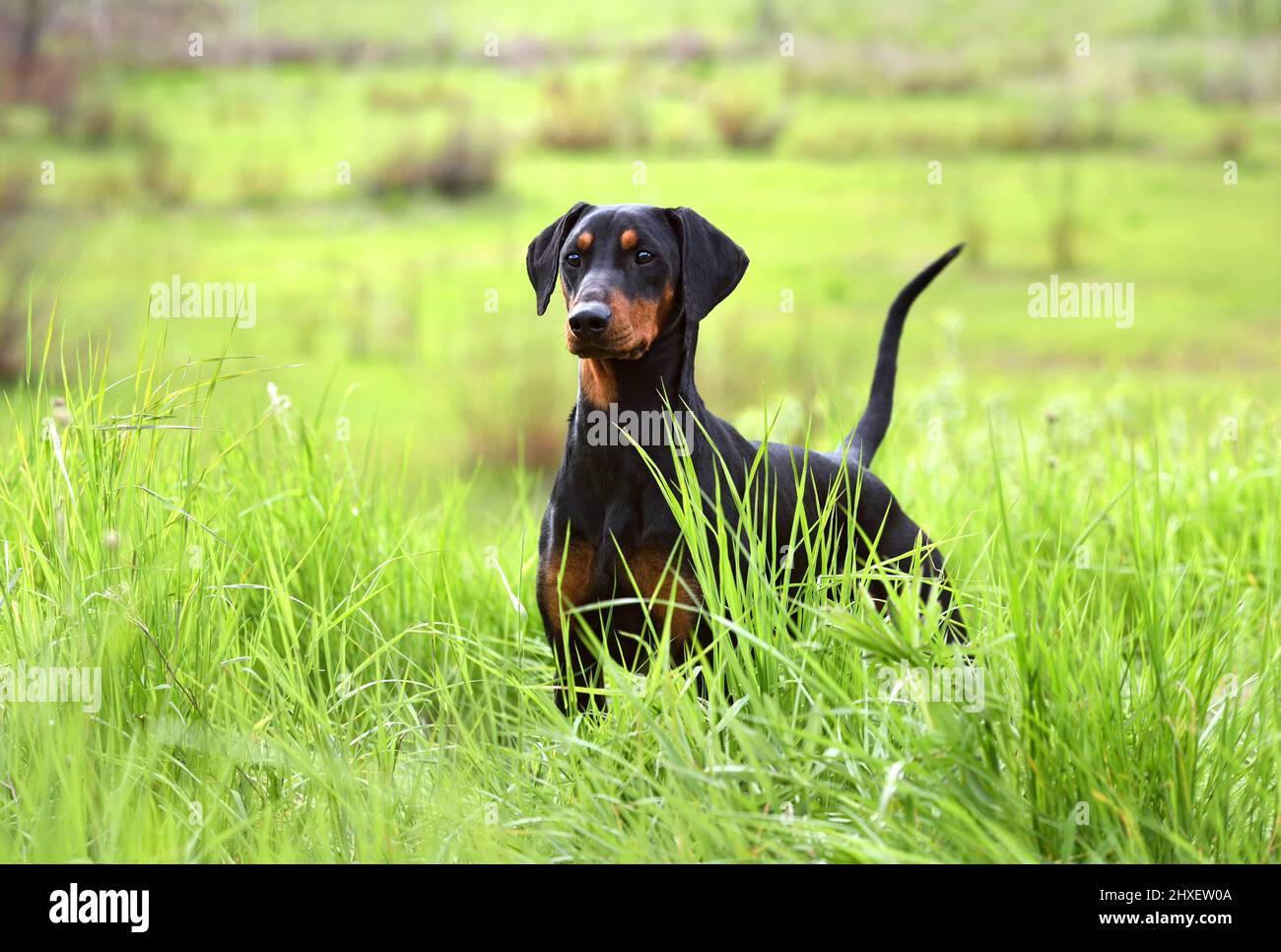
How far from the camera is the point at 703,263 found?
11.2 feet

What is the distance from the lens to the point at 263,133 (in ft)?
43.9

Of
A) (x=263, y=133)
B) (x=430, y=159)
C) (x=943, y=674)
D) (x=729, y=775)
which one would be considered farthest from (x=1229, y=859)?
(x=263, y=133)

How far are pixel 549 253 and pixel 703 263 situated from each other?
0.47 metres

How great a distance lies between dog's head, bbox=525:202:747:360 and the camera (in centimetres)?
313

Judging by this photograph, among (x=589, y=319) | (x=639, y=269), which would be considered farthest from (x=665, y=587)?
(x=639, y=269)

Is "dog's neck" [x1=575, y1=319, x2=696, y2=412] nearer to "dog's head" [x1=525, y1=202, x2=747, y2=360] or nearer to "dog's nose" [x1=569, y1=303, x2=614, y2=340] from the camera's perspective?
"dog's head" [x1=525, y1=202, x2=747, y2=360]

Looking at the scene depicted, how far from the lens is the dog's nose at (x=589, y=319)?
302 centimetres

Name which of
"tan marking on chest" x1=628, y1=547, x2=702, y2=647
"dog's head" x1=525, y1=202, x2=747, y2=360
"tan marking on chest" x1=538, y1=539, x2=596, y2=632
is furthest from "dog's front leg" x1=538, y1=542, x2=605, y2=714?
"dog's head" x1=525, y1=202, x2=747, y2=360

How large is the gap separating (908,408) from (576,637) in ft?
9.78

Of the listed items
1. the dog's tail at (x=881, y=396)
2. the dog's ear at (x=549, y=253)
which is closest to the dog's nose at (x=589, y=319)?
the dog's ear at (x=549, y=253)

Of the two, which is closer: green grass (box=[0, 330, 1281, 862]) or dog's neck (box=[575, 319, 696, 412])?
green grass (box=[0, 330, 1281, 862])

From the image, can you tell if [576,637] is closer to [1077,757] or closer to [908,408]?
[1077,757]

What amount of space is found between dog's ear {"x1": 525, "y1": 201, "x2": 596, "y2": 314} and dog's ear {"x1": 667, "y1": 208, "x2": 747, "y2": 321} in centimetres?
30

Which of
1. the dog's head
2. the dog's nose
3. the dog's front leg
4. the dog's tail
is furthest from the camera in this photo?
the dog's tail
